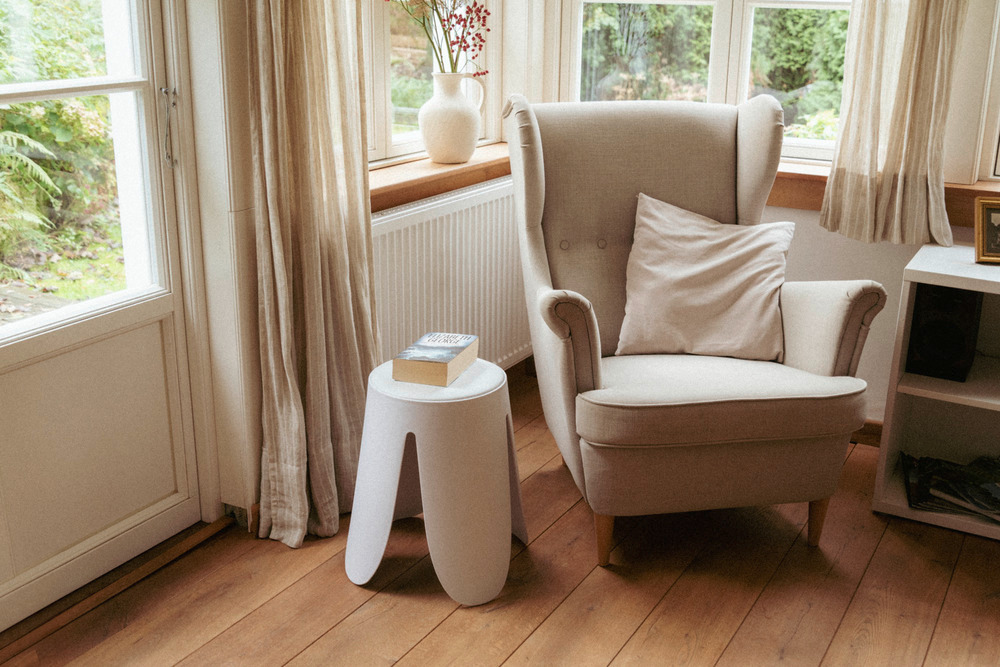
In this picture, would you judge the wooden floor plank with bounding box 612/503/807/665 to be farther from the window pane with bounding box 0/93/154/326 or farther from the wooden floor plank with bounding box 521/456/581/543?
the window pane with bounding box 0/93/154/326

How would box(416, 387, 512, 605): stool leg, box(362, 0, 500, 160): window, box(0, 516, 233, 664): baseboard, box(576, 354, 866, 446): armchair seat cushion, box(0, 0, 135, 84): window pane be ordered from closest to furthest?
1. box(0, 0, 135, 84): window pane
2. box(0, 516, 233, 664): baseboard
3. box(416, 387, 512, 605): stool leg
4. box(576, 354, 866, 446): armchair seat cushion
5. box(362, 0, 500, 160): window

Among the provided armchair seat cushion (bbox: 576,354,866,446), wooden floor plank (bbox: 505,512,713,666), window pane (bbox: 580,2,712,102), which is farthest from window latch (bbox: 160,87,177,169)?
window pane (bbox: 580,2,712,102)

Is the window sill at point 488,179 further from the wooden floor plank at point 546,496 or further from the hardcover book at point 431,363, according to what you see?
the wooden floor plank at point 546,496

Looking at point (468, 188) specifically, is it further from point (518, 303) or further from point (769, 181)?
point (769, 181)

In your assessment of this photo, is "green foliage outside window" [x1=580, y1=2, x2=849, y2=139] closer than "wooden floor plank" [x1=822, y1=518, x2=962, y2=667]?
No

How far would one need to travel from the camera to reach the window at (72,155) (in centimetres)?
170

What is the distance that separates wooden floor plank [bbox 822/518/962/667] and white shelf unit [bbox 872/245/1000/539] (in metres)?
0.08

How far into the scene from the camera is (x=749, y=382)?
211 centimetres

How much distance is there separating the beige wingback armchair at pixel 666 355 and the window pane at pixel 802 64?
0.44 m

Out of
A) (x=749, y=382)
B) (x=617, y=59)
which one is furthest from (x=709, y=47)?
(x=749, y=382)

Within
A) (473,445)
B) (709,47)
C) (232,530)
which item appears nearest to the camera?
(473,445)

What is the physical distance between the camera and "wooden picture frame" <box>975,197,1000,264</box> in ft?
7.69

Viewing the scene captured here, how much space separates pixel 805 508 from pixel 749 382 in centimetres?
55

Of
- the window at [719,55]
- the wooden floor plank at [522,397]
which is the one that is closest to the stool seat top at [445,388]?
the wooden floor plank at [522,397]
